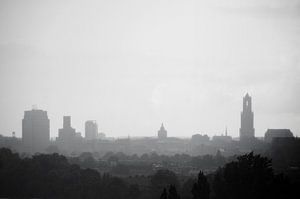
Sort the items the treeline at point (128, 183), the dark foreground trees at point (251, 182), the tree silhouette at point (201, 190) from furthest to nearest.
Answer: the treeline at point (128, 183), the tree silhouette at point (201, 190), the dark foreground trees at point (251, 182)

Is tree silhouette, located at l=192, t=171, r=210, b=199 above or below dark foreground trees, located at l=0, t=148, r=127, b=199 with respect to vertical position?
above

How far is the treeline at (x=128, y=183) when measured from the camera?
158 feet

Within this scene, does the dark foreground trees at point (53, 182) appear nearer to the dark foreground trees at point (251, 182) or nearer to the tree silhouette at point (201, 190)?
the dark foreground trees at point (251, 182)

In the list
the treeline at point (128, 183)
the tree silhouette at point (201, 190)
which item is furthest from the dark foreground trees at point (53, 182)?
the tree silhouette at point (201, 190)

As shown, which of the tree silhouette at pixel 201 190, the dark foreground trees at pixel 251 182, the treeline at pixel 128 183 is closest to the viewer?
the dark foreground trees at pixel 251 182

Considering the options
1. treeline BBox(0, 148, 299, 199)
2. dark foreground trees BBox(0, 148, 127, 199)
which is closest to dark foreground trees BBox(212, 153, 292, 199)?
treeline BBox(0, 148, 299, 199)

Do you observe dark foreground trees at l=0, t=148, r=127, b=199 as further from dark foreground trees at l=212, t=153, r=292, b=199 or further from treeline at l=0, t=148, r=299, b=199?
dark foreground trees at l=212, t=153, r=292, b=199

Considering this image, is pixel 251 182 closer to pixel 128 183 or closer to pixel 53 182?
pixel 128 183

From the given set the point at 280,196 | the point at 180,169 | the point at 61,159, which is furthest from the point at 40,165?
the point at 280,196

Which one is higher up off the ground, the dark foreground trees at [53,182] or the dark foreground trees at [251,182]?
the dark foreground trees at [251,182]

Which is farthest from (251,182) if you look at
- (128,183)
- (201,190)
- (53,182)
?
(53,182)

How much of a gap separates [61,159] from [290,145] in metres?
58.0

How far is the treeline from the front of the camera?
48.1m

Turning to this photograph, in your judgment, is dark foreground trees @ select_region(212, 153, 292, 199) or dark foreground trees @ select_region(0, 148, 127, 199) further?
dark foreground trees @ select_region(0, 148, 127, 199)
